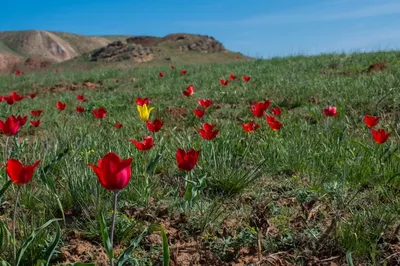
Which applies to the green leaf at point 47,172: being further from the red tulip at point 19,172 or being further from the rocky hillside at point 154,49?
the rocky hillside at point 154,49

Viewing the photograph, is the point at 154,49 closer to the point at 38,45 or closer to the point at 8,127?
the point at 8,127

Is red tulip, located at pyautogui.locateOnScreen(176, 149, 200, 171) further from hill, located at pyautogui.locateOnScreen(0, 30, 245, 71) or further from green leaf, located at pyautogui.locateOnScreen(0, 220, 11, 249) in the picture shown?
hill, located at pyautogui.locateOnScreen(0, 30, 245, 71)

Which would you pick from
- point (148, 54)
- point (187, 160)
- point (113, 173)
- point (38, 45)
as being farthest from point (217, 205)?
point (38, 45)

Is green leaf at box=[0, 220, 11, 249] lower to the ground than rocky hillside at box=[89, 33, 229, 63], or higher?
lower

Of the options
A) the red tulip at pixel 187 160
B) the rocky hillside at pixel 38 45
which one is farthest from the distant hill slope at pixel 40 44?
the red tulip at pixel 187 160

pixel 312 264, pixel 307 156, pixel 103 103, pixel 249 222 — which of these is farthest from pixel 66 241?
pixel 103 103

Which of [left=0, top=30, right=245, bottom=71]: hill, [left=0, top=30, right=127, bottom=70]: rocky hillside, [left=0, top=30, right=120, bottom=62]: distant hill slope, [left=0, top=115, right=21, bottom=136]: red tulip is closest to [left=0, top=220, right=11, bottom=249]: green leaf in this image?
[left=0, top=115, right=21, bottom=136]: red tulip

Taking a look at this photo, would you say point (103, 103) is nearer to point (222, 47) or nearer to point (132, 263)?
point (132, 263)

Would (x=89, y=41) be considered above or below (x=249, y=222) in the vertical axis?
above

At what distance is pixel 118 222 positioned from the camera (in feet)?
6.86

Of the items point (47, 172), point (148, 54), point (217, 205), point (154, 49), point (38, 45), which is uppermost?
point (38, 45)

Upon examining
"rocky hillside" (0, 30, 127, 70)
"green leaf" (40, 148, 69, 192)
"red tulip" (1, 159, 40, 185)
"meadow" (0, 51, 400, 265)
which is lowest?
"meadow" (0, 51, 400, 265)

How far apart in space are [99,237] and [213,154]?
3.64 feet

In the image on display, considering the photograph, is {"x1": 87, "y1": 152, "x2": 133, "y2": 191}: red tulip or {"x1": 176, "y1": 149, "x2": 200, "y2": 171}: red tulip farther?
{"x1": 176, "y1": 149, "x2": 200, "y2": 171}: red tulip
